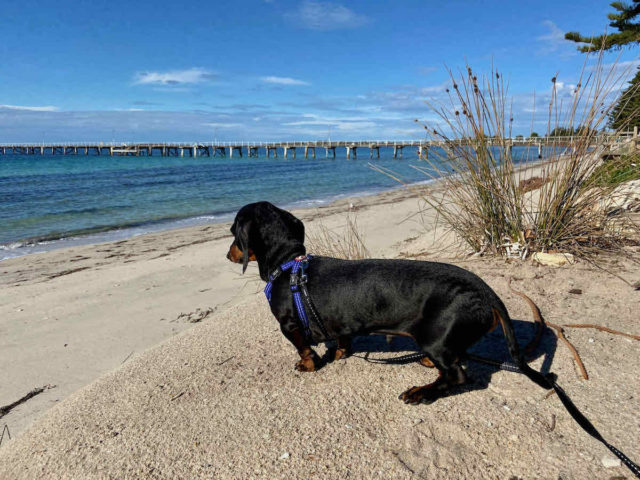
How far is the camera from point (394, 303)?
237cm

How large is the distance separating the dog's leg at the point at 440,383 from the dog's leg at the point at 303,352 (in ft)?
2.09

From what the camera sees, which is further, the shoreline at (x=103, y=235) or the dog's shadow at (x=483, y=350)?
the shoreline at (x=103, y=235)

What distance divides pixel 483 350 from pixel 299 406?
134 cm

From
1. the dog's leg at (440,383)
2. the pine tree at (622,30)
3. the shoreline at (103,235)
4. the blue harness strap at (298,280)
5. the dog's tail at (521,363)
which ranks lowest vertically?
the shoreline at (103,235)

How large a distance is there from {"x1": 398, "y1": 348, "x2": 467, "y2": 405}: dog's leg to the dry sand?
0.20ft

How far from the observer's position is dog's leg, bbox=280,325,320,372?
271 cm

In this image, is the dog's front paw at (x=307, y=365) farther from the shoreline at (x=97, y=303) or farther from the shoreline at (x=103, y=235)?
the shoreline at (x=103, y=235)

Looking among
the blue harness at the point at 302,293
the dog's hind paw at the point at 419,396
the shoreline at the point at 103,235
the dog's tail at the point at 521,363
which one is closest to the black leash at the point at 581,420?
the dog's tail at the point at 521,363

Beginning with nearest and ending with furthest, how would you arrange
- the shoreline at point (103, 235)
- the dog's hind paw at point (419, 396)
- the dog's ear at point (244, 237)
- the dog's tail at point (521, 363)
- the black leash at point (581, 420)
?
1. the black leash at point (581, 420)
2. the dog's tail at point (521, 363)
3. the dog's hind paw at point (419, 396)
4. the dog's ear at point (244, 237)
5. the shoreline at point (103, 235)

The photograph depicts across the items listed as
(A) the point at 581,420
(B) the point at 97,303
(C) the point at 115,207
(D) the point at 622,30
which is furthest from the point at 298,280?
(D) the point at 622,30

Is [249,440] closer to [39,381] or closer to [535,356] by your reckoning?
[535,356]

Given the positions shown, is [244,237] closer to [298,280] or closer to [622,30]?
[298,280]

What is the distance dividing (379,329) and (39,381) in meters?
2.90

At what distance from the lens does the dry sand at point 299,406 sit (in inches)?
78.5
